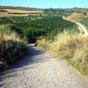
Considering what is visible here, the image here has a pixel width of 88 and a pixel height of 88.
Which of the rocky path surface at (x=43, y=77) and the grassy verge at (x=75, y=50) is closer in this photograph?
the rocky path surface at (x=43, y=77)

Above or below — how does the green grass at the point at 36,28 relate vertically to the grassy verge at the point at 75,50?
below

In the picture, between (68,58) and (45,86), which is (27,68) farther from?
(45,86)

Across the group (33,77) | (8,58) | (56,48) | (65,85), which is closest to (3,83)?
(33,77)

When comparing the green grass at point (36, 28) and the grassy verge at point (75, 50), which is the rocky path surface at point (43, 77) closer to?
the grassy verge at point (75, 50)

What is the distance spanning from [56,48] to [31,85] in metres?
9.80

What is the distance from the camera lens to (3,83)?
1205cm

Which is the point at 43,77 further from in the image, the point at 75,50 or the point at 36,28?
the point at 36,28

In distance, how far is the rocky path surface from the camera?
38.5 ft

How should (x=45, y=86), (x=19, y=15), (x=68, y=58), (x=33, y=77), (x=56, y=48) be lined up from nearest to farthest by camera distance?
(x=45, y=86) < (x=33, y=77) < (x=68, y=58) < (x=56, y=48) < (x=19, y=15)

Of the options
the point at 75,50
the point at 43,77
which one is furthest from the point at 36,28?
the point at 43,77

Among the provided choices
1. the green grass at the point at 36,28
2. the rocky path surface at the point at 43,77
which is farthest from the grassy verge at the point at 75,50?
the green grass at the point at 36,28

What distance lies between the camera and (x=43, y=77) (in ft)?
42.5

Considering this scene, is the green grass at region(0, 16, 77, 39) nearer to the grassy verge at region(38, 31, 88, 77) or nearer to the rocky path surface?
the grassy verge at region(38, 31, 88, 77)

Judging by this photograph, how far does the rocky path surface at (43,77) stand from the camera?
38.5 ft
